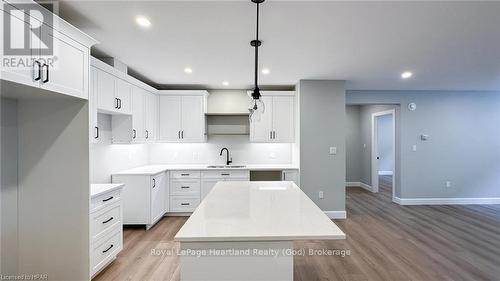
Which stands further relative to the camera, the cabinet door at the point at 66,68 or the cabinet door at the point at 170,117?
the cabinet door at the point at 170,117

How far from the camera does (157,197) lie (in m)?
3.89

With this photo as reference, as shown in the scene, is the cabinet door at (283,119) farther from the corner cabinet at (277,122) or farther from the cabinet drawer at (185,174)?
the cabinet drawer at (185,174)

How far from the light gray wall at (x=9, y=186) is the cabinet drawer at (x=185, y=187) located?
7.79ft

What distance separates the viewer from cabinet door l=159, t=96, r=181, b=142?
15.0 feet

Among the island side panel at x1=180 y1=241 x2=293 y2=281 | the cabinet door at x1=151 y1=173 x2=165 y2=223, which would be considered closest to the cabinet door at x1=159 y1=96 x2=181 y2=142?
the cabinet door at x1=151 y1=173 x2=165 y2=223

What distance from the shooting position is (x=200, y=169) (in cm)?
427

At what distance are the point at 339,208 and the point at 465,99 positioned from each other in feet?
12.9

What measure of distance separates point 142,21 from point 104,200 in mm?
1838

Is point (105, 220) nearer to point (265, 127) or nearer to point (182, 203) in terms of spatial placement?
point (182, 203)

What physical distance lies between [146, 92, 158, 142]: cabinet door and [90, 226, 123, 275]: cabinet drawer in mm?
1852

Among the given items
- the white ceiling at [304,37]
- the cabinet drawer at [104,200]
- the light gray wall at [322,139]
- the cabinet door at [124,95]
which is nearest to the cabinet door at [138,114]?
the cabinet door at [124,95]

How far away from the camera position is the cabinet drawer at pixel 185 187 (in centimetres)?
429

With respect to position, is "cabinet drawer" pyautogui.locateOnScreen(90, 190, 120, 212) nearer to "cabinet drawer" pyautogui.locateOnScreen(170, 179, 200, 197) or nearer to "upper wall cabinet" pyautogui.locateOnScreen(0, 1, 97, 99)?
"upper wall cabinet" pyautogui.locateOnScreen(0, 1, 97, 99)

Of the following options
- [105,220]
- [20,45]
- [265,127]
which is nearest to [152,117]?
[265,127]
